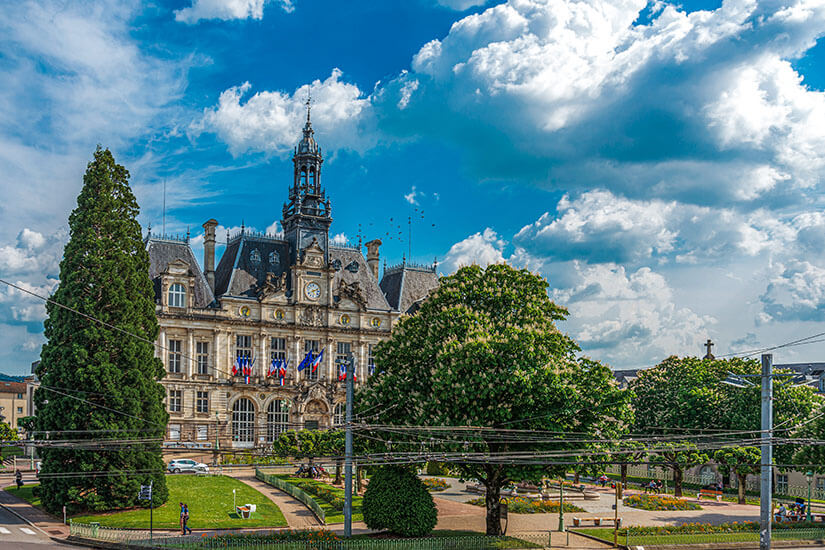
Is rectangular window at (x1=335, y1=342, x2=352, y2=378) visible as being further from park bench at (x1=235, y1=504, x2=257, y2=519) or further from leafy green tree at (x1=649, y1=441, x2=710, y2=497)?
park bench at (x1=235, y1=504, x2=257, y2=519)

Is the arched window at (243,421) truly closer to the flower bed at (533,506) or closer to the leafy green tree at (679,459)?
the flower bed at (533,506)

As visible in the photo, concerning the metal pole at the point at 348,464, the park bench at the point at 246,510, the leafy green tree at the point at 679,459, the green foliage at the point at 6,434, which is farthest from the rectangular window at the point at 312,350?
the metal pole at the point at 348,464

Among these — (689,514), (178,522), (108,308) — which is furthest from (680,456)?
(108,308)

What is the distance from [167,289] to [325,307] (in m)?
17.9

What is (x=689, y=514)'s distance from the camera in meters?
58.3

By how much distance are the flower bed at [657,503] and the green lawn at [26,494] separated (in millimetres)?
42290

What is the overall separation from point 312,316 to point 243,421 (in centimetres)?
1382

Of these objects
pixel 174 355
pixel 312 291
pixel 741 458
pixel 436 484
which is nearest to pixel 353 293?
pixel 312 291

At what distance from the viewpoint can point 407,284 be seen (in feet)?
341

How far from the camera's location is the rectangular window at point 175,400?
86044mm

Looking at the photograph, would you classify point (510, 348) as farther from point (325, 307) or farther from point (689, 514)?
point (325, 307)

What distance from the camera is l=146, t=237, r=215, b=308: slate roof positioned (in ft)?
292

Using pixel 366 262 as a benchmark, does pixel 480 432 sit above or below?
below

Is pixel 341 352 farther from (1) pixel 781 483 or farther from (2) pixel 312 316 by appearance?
(1) pixel 781 483
